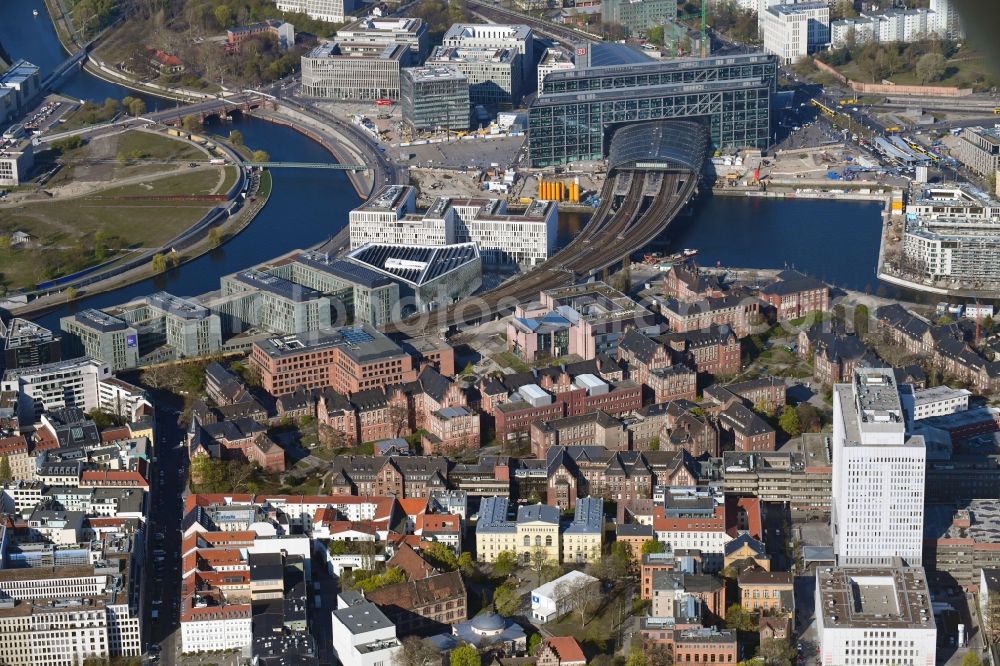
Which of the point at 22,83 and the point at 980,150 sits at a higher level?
the point at 22,83

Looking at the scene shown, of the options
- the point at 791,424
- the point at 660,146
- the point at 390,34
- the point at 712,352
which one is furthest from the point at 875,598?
the point at 390,34

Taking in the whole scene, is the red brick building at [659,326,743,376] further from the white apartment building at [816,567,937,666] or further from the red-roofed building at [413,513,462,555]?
the white apartment building at [816,567,937,666]

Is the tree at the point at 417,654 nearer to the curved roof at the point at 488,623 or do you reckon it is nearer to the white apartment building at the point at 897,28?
the curved roof at the point at 488,623

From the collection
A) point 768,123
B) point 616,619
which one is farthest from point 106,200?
point 616,619

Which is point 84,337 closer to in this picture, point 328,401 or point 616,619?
point 328,401

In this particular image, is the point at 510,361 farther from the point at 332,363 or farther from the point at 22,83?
the point at 22,83

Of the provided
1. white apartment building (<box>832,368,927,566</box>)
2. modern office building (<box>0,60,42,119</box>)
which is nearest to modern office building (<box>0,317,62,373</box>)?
white apartment building (<box>832,368,927,566</box>)
